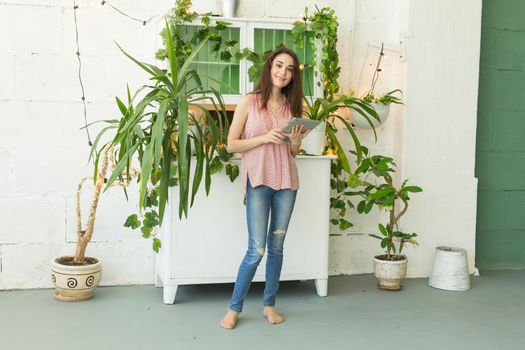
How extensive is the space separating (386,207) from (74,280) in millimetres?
1981

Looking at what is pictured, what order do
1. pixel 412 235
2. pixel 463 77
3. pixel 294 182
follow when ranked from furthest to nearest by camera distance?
pixel 463 77
pixel 412 235
pixel 294 182

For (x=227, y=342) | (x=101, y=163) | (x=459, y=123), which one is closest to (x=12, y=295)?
(x=101, y=163)

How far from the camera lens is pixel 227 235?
3857 millimetres

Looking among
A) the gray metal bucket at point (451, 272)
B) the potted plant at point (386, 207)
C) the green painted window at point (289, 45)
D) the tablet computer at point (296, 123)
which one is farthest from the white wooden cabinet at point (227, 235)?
the gray metal bucket at point (451, 272)

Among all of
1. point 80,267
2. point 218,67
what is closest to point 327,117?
point 218,67

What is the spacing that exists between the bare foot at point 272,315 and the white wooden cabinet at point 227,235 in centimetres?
40

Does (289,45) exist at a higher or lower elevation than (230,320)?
higher

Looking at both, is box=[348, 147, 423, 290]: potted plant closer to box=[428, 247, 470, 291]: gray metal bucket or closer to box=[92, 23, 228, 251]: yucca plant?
box=[428, 247, 470, 291]: gray metal bucket

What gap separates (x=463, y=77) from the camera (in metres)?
4.58

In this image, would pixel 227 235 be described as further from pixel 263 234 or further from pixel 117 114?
pixel 117 114

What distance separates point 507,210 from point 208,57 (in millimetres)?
2524

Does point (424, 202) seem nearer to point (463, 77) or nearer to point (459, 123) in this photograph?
point (459, 123)

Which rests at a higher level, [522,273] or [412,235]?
[412,235]

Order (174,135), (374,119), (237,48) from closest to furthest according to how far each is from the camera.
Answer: (174,135) < (237,48) < (374,119)
